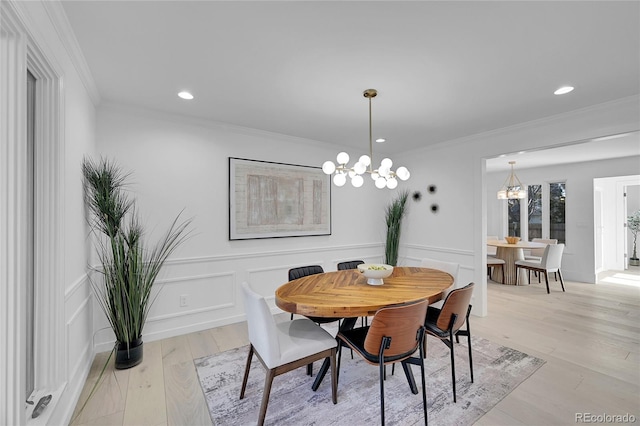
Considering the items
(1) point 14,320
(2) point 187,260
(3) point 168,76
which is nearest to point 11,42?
(3) point 168,76

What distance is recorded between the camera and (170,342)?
119 inches

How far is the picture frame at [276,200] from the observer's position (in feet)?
11.7

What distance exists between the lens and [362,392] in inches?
86.0

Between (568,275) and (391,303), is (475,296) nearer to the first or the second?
(391,303)

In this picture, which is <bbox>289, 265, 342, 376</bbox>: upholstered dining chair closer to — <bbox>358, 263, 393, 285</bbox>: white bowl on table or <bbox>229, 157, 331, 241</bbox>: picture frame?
<bbox>358, 263, 393, 285</bbox>: white bowl on table

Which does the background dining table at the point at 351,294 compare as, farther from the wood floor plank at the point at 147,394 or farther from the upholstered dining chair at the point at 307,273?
the wood floor plank at the point at 147,394

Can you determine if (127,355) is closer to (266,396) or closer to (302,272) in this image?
(266,396)

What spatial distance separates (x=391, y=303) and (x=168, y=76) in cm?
240

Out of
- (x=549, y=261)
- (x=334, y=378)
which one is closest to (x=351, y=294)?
(x=334, y=378)

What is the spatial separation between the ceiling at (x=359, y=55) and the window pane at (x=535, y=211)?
14.2 feet

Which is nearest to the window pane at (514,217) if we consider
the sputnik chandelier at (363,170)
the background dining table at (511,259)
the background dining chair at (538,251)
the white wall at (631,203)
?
the background dining chair at (538,251)

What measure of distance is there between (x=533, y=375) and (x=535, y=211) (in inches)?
216

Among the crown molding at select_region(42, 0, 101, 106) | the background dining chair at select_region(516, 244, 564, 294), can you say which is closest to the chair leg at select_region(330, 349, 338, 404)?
the crown molding at select_region(42, 0, 101, 106)

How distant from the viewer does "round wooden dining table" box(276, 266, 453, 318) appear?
1848 millimetres
